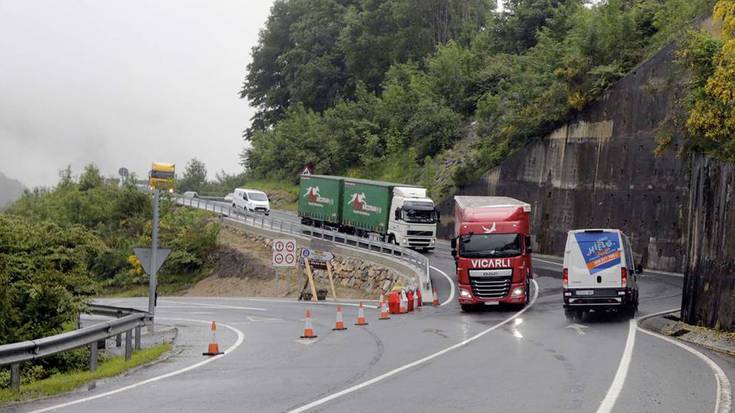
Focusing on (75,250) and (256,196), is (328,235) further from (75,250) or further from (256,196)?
(75,250)

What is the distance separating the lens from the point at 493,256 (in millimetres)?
28891

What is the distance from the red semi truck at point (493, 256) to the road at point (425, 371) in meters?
1.23

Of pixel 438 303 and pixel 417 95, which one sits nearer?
pixel 438 303

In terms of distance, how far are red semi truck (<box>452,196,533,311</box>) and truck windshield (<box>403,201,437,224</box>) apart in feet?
57.1

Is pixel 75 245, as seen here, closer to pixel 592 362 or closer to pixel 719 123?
pixel 592 362

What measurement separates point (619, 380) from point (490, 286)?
14907 mm

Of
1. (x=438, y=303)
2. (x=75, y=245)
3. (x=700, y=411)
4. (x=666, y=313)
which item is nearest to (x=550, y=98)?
(x=438, y=303)

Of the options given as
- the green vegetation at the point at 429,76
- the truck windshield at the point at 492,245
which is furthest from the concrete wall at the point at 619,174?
the truck windshield at the point at 492,245

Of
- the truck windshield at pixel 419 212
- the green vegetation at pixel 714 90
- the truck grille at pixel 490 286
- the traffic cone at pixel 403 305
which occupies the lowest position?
the traffic cone at pixel 403 305

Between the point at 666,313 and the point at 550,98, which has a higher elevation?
the point at 550,98

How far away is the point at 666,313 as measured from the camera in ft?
91.1

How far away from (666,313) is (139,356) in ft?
57.2

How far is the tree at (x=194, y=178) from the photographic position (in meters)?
120

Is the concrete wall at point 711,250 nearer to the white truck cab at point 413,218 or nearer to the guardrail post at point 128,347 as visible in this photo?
the guardrail post at point 128,347
